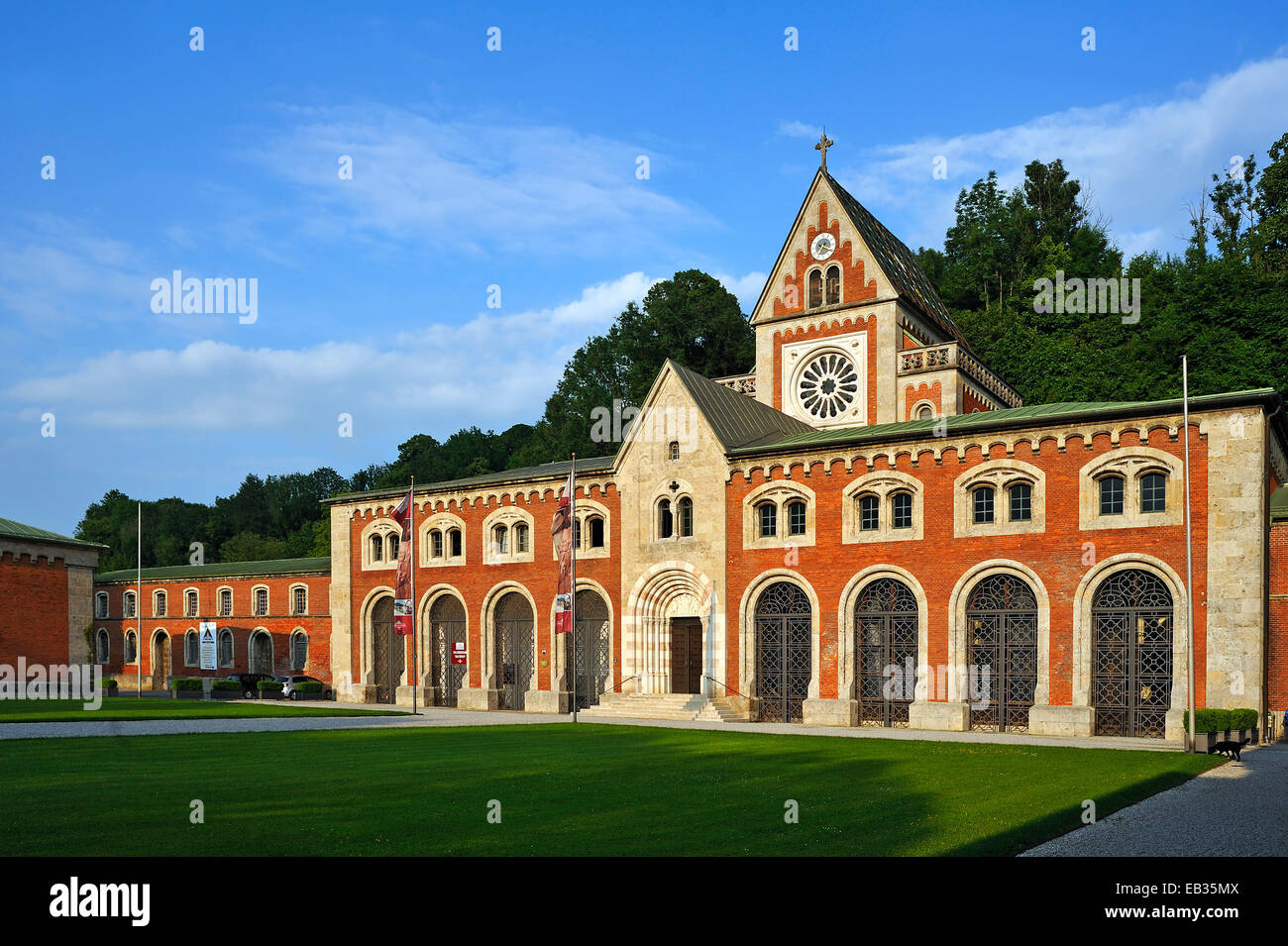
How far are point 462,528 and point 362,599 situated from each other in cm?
655

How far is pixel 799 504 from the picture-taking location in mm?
35438

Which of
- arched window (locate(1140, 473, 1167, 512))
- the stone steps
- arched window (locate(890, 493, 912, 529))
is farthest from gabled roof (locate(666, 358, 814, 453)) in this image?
arched window (locate(1140, 473, 1167, 512))

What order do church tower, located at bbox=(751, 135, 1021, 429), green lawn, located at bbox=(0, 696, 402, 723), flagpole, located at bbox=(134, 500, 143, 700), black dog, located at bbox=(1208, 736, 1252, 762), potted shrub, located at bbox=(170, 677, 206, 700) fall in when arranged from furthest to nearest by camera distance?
potted shrub, located at bbox=(170, 677, 206, 700)
flagpole, located at bbox=(134, 500, 143, 700)
church tower, located at bbox=(751, 135, 1021, 429)
green lawn, located at bbox=(0, 696, 402, 723)
black dog, located at bbox=(1208, 736, 1252, 762)

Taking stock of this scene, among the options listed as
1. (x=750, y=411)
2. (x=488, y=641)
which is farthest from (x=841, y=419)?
(x=488, y=641)

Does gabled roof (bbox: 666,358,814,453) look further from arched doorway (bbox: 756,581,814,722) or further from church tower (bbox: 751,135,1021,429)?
arched doorway (bbox: 756,581,814,722)

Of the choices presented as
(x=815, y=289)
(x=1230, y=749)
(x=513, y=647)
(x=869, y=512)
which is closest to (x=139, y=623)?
(x=513, y=647)

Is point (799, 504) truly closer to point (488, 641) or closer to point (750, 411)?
point (750, 411)

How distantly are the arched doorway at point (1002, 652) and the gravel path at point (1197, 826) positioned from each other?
11.7 m

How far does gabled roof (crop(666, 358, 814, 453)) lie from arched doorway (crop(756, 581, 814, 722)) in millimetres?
5510

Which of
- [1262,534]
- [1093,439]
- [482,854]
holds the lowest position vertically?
[482,854]

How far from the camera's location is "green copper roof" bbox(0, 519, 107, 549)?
148 ft

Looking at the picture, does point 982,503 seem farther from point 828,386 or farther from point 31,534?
point 31,534

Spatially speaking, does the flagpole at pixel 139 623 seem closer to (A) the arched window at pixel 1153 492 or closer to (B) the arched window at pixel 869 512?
(B) the arched window at pixel 869 512
